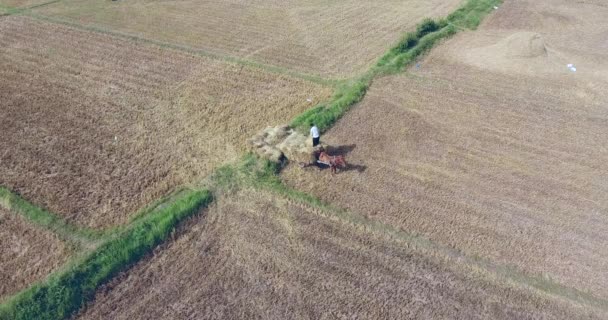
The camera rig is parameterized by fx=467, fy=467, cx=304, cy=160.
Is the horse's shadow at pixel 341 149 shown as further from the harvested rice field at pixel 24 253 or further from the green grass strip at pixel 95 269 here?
the harvested rice field at pixel 24 253

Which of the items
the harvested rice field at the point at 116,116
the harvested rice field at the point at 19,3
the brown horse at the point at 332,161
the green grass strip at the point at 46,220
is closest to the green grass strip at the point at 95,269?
the green grass strip at the point at 46,220

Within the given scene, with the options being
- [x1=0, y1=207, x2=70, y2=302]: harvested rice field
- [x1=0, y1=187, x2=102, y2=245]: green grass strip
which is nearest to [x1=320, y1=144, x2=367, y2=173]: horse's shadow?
[x1=0, y1=187, x2=102, y2=245]: green grass strip

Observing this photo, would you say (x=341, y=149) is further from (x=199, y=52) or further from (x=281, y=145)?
(x=199, y=52)

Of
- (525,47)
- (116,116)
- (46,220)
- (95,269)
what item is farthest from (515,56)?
(46,220)

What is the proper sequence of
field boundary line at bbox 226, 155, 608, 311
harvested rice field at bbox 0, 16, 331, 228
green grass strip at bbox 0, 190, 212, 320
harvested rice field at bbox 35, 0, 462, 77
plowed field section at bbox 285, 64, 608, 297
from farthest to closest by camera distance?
harvested rice field at bbox 35, 0, 462, 77
harvested rice field at bbox 0, 16, 331, 228
plowed field section at bbox 285, 64, 608, 297
field boundary line at bbox 226, 155, 608, 311
green grass strip at bbox 0, 190, 212, 320

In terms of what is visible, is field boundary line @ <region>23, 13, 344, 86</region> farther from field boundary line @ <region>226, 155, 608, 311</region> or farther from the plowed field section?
field boundary line @ <region>226, 155, 608, 311</region>

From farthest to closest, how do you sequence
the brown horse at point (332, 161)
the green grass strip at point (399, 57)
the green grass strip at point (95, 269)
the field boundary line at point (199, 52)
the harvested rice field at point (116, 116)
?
the field boundary line at point (199, 52) < the green grass strip at point (399, 57) < the brown horse at point (332, 161) < the harvested rice field at point (116, 116) < the green grass strip at point (95, 269)

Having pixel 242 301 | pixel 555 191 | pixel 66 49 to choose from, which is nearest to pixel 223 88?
pixel 66 49
